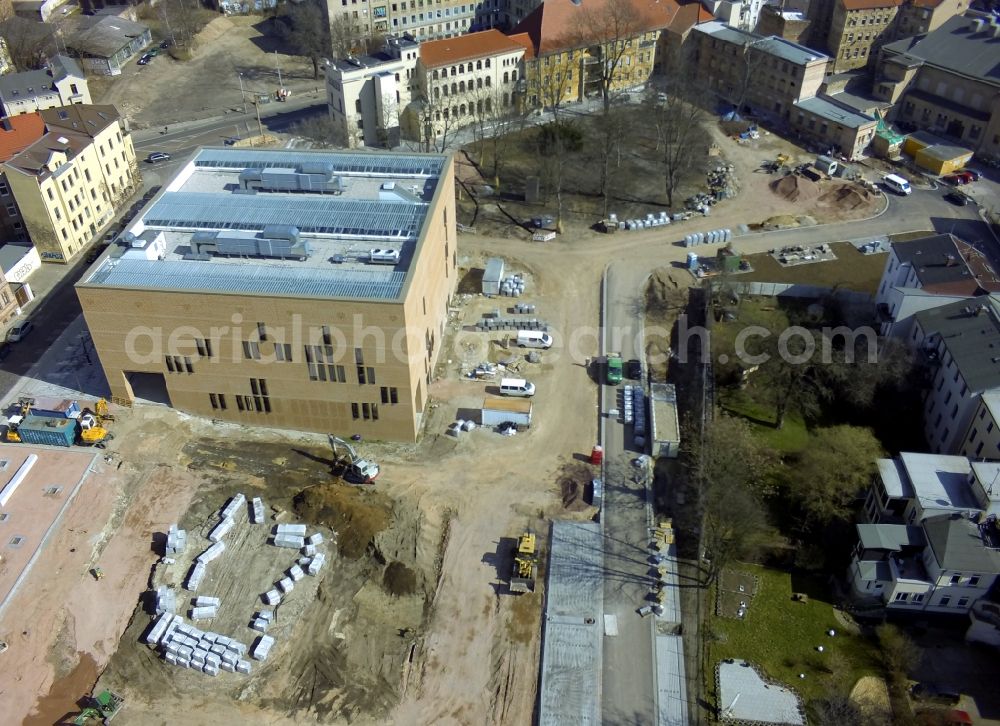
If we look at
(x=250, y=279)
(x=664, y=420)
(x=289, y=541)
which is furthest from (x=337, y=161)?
A: (x=664, y=420)

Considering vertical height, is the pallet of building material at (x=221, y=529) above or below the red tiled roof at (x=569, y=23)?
below

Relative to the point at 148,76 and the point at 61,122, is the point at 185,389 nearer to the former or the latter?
the point at 61,122

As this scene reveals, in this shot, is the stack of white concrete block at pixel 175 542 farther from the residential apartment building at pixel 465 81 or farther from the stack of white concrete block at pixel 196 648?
the residential apartment building at pixel 465 81

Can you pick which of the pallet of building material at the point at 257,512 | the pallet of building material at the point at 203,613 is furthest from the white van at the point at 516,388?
the pallet of building material at the point at 203,613

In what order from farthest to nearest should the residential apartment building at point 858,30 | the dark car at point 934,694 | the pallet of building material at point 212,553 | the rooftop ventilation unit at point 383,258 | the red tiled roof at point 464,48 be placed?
1. the residential apartment building at point 858,30
2. the red tiled roof at point 464,48
3. the rooftop ventilation unit at point 383,258
4. the pallet of building material at point 212,553
5. the dark car at point 934,694

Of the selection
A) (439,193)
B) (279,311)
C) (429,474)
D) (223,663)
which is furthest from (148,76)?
(223,663)

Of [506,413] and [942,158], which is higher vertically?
[942,158]

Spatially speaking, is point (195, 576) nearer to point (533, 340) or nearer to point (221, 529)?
point (221, 529)

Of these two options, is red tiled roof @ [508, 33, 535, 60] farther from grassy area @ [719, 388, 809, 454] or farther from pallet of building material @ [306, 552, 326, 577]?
pallet of building material @ [306, 552, 326, 577]
